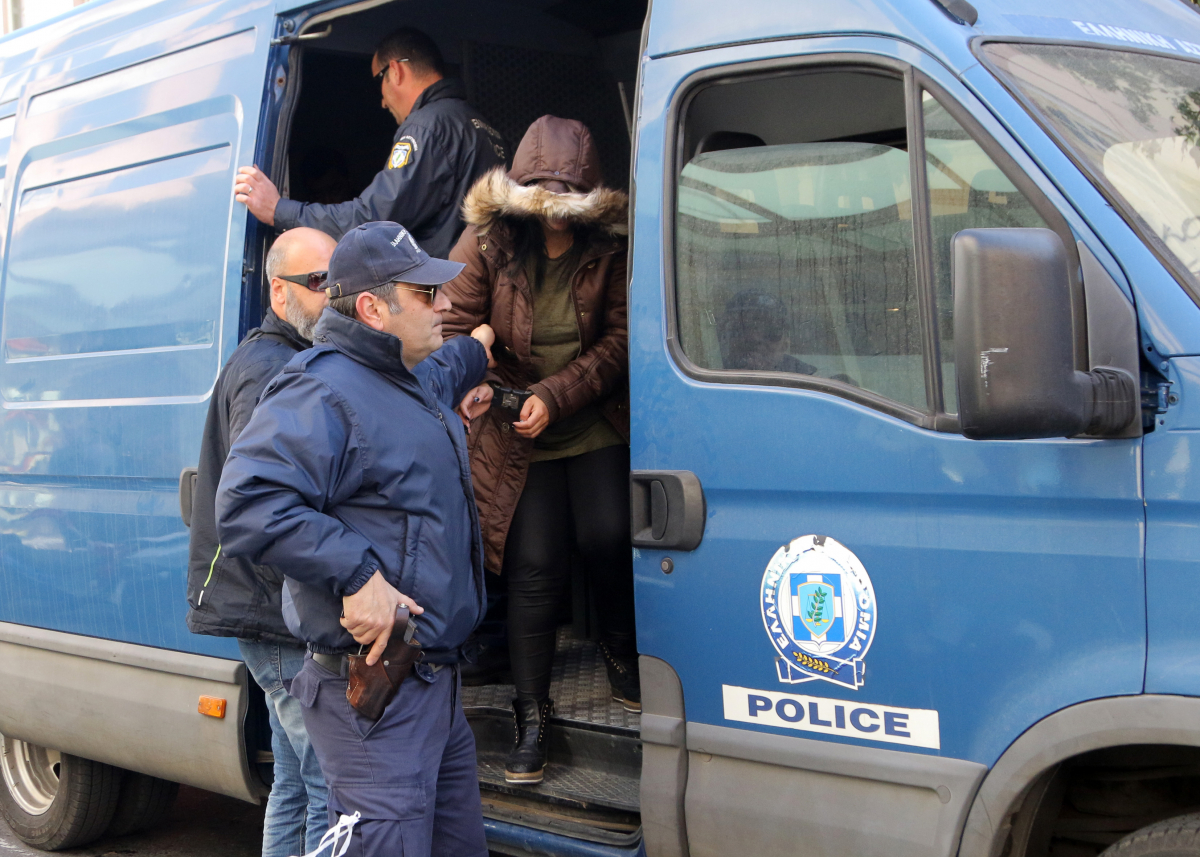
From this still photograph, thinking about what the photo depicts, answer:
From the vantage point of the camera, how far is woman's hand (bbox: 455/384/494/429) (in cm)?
328

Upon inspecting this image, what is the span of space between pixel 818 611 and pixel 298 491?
3.50 feet

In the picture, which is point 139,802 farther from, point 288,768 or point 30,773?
point 288,768

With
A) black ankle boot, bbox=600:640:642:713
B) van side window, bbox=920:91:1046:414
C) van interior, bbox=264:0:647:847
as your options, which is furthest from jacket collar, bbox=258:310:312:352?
van side window, bbox=920:91:1046:414

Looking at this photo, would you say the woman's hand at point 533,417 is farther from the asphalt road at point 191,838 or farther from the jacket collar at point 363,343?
the asphalt road at point 191,838

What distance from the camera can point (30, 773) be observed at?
4621 mm

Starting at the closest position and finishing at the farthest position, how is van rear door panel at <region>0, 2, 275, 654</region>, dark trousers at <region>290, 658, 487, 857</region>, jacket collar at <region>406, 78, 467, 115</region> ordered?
dark trousers at <region>290, 658, 487, 857</region> < van rear door panel at <region>0, 2, 275, 654</region> < jacket collar at <region>406, 78, 467, 115</region>

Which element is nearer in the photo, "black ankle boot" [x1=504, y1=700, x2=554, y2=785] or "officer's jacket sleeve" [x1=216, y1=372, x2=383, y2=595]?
"officer's jacket sleeve" [x1=216, y1=372, x2=383, y2=595]

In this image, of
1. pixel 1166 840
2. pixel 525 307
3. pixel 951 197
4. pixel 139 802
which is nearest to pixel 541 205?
pixel 525 307

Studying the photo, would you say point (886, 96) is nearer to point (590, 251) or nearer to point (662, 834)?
point (590, 251)

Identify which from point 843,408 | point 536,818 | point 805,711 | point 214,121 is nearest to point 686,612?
point 805,711

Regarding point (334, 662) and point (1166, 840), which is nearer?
point (1166, 840)

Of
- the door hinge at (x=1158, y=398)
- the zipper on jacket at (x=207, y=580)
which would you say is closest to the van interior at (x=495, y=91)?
the zipper on jacket at (x=207, y=580)

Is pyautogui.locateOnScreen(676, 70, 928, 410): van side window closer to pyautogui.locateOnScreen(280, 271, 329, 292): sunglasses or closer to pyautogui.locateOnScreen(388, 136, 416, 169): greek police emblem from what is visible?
pyautogui.locateOnScreen(280, 271, 329, 292): sunglasses

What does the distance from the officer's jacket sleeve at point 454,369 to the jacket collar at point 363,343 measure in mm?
320
